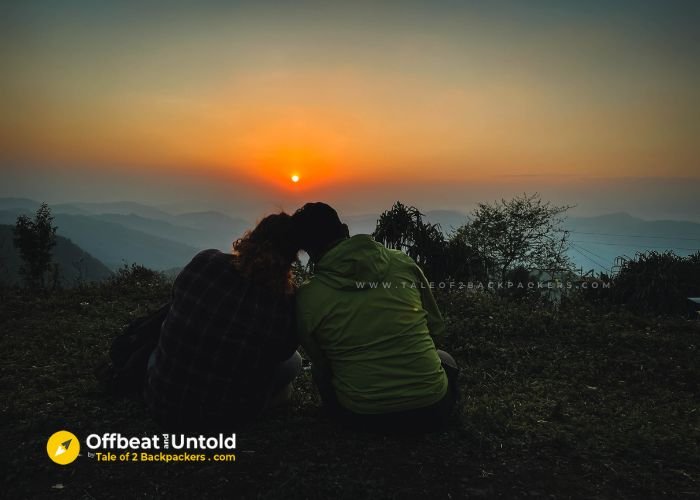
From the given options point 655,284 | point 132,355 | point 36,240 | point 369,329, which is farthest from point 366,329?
point 36,240

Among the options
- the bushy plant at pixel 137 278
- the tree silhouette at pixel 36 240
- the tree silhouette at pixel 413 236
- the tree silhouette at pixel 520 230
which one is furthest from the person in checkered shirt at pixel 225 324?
the tree silhouette at pixel 520 230

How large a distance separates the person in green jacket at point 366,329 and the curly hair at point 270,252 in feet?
0.50

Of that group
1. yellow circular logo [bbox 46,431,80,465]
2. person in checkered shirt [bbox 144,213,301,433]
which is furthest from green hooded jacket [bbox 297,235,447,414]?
yellow circular logo [bbox 46,431,80,465]

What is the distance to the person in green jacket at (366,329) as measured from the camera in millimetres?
2754

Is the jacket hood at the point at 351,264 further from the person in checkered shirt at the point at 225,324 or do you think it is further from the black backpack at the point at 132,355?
the black backpack at the point at 132,355

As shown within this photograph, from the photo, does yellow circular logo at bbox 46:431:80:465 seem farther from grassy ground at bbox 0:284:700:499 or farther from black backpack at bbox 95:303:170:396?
black backpack at bbox 95:303:170:396

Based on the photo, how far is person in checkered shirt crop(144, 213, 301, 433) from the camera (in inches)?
108

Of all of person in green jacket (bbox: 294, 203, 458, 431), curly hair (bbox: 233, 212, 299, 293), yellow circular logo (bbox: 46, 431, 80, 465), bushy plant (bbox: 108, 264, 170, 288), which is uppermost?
curly hair (bbox: 233, 212, 299, 293)

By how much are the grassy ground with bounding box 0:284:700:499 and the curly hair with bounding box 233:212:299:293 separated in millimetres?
1076

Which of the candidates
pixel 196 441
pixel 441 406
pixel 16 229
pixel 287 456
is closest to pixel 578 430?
pixel 441 406

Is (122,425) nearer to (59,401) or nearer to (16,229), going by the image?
(59,401)

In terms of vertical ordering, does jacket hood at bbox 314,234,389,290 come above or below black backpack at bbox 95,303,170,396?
above

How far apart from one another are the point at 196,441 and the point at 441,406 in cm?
154

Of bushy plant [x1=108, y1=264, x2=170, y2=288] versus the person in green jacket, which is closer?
the person in green jacket
